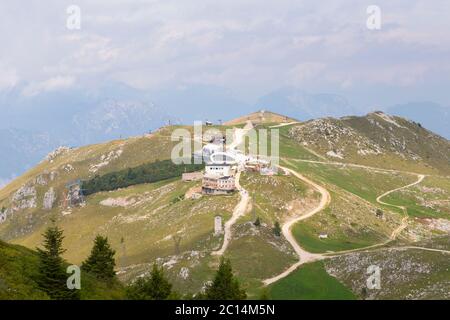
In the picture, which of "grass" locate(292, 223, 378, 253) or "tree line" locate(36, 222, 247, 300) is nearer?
"tree line" locate(36, 222, 247, 300)

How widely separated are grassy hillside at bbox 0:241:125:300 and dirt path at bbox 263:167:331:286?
46.3 meters

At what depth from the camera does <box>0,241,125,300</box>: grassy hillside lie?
52562 mm

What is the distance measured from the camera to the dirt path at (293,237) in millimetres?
109000

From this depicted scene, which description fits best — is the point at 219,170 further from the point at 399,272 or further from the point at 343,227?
the point at 399,272

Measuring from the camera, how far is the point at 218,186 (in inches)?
6383

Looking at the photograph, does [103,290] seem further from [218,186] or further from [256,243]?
[218,186]

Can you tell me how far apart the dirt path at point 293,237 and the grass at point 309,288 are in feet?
6.67

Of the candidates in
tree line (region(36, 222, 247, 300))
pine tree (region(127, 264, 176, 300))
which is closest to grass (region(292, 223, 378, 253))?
tree line (region(36, 222, 247, 300))

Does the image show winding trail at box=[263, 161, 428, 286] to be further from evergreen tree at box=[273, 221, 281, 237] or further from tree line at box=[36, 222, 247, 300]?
tree line at box=[36, 222, 247, 300]

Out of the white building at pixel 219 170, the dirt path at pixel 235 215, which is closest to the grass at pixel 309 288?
the dirt path at pixel 235 215

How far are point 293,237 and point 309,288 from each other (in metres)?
31.2

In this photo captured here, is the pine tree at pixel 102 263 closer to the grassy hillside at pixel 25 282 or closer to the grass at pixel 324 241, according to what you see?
the grassy hillside at pixel 25 282

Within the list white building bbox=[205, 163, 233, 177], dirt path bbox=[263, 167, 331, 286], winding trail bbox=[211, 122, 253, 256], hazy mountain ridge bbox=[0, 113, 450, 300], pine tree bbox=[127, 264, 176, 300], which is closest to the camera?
pine tree bbox=[127, 264, 176, 300]

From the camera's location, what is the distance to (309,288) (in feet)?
332
